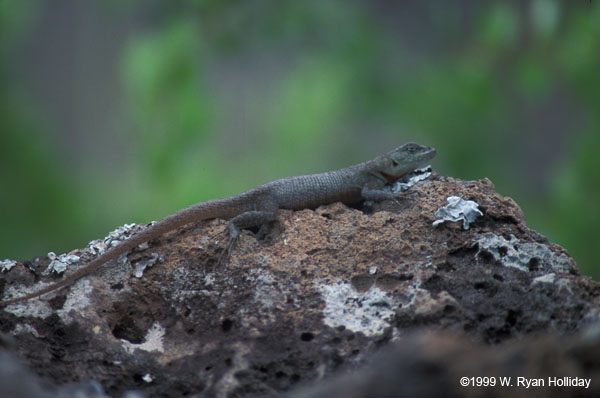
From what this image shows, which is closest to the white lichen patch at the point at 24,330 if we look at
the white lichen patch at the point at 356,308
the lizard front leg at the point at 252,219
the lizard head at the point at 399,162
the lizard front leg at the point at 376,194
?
the lizard front leg at the point at 252,219

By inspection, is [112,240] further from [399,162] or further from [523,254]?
[523,254]

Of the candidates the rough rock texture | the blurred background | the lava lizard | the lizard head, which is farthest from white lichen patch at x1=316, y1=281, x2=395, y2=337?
the blurred background

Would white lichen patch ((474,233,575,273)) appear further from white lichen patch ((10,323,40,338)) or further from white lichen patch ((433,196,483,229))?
white lichen patch ((10,323,40,338))

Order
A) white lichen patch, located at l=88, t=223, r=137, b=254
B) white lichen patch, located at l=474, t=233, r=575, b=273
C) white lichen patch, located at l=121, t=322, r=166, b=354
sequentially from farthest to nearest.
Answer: white lichen patch, located at l=88, t=223, r=137, b=254 → white lichen patch, located at l=474, t=233, r=575, b=273 → white lichen patch, located at l=121, t=322, r=166, b=354

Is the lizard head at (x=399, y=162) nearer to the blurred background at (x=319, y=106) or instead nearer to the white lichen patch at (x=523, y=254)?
the white lichen patch at (x=523, y=254)

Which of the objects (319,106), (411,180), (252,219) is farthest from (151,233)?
(319,106)

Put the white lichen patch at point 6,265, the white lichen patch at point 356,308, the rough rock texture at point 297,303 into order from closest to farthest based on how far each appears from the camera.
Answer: the rough rock texture at point 297,303, the white lichen patch at point 356,308, the white lichen patch at point 6,265
